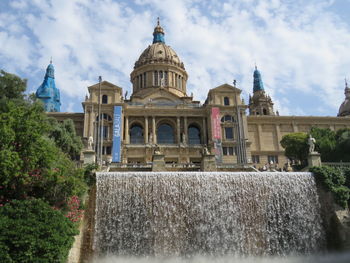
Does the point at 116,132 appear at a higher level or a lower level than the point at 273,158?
higher

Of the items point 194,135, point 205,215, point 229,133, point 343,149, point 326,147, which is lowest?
point 205,215

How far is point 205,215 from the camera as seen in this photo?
734 inches

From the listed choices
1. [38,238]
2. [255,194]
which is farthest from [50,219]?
[255,194]

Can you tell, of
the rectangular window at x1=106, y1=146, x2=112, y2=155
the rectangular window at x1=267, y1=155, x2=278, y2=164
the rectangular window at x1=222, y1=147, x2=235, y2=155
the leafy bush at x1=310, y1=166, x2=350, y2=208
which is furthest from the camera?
the rectangular window at x1=267, y1=155, x2=278, y2=164

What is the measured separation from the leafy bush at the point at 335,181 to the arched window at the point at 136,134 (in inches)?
1049

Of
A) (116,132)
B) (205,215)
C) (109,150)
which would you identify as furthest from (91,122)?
(205,215)

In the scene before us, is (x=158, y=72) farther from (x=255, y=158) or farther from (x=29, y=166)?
(x=29, y=166)

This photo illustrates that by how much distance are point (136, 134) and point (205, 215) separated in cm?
2790

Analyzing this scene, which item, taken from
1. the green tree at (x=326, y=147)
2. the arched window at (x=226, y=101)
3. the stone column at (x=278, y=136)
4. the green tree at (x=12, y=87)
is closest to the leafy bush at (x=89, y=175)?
the green tree at (x=12, y=87)

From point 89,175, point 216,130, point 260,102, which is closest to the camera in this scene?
point 89,175

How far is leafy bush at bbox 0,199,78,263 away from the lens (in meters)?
12.8

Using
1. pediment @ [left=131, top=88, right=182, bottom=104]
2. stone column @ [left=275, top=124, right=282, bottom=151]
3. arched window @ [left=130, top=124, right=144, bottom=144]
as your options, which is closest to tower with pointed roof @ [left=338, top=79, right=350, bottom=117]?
stone column @ [left=275, top=124, right=282, bottom=151]

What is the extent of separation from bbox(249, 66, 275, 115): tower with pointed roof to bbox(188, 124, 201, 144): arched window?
59.9 ft

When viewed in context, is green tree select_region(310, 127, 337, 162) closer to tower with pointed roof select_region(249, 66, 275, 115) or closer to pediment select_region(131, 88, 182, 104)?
pediment select_region(131, 88, 182, 104)
